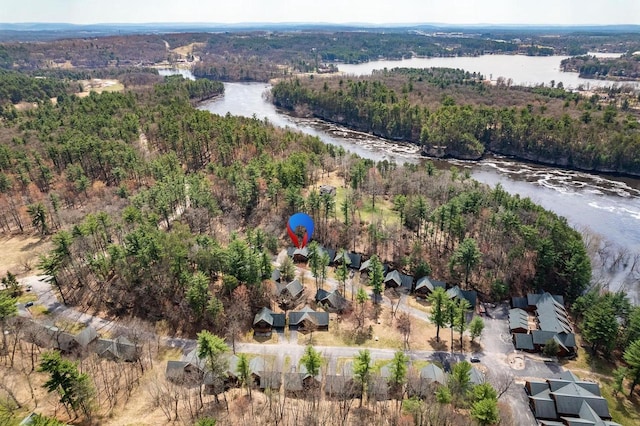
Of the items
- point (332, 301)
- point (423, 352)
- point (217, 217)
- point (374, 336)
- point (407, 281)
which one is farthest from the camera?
point (217, 217)

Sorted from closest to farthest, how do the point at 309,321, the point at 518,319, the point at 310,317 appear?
the point at 309,321, the point at 310,317, the point at 518,319

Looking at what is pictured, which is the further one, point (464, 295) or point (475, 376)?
point (464, 295)

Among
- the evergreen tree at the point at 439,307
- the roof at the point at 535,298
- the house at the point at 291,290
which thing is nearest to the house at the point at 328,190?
the house at the point at 291,290

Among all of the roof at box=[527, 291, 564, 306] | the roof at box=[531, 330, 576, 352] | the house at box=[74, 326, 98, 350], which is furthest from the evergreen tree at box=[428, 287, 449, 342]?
the house at box=[74, 326, 98, 350]

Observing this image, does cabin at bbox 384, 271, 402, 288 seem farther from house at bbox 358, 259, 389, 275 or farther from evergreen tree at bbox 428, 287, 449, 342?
evergreen tree at bbox 428, 287, 449, 342

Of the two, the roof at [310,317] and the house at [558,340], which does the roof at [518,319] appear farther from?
the roof at [310,317]

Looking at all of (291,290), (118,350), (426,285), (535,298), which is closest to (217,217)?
(291,290)

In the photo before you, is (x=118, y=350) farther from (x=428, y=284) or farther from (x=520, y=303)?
(x=520, y=303)
